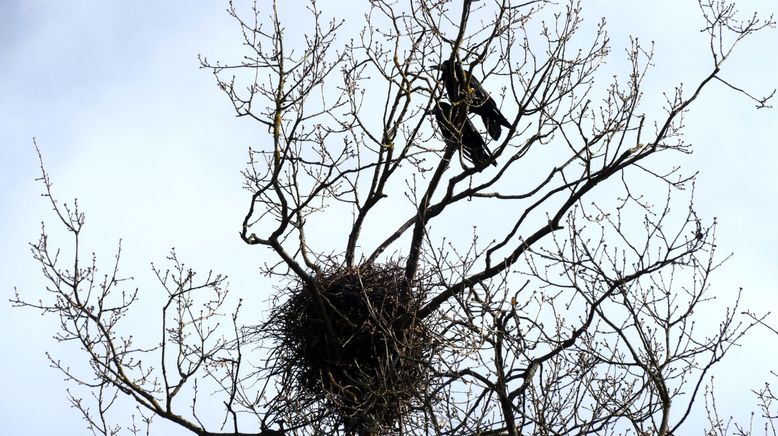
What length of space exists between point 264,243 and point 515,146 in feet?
6.56

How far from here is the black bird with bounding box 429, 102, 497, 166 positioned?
29.3ft

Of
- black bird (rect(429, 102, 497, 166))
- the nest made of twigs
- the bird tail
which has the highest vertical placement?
the bird tail

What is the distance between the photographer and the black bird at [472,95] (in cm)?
888

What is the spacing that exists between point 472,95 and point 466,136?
1.42 ft

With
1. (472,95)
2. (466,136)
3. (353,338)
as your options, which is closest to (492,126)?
(466,136)

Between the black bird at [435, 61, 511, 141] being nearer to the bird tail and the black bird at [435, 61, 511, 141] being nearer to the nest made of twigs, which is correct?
the bird tail

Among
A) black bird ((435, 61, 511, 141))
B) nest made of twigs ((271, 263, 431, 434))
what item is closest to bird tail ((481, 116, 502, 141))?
black bird ((435, 61, 511, 141))

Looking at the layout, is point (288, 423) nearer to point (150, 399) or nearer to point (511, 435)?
point (150, 399)

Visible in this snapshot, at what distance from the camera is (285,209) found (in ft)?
26.5

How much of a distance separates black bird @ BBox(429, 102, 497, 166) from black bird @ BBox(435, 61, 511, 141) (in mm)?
123

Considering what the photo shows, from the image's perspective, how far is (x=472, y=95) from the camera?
8.88 metres

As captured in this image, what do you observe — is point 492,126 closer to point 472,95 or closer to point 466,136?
point 466,136

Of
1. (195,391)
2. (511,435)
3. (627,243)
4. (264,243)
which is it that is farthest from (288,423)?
(627,243)

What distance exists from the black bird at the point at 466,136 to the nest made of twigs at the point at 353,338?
3.48ft
